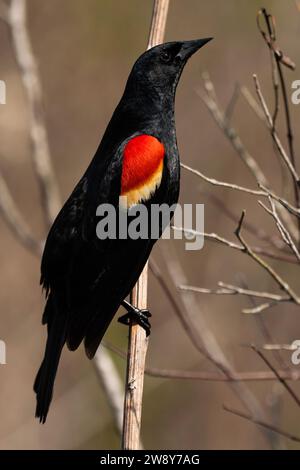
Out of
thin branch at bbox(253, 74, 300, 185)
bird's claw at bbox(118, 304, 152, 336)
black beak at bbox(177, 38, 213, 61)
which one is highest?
black beak at bbox(177, 38, 213, 61)

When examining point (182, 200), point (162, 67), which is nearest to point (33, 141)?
point (162, 67)

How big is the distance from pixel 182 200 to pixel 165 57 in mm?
2125

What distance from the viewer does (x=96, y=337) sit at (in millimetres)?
3219

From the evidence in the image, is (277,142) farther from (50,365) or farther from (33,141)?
(33,141)

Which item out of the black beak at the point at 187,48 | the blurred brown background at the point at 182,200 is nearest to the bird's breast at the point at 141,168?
A: the black beak at the point at 187,48

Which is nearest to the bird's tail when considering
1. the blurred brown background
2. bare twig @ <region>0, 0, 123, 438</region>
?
bare twig @ <region>0, 0, 123, 438</region>

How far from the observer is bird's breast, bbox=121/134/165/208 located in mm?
3227

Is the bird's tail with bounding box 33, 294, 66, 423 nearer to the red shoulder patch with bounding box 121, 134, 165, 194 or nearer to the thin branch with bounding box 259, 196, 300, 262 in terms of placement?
the red shoulder patch with bounding box 121, 134, 165, 194

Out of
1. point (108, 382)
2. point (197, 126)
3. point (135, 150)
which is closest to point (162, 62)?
point (135, 150)

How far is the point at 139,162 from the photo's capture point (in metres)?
3.21

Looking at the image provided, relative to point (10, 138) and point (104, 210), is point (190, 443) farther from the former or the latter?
point (104, 210)

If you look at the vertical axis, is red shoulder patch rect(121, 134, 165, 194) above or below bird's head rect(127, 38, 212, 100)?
below

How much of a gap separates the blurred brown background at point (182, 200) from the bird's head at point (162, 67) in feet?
6.37

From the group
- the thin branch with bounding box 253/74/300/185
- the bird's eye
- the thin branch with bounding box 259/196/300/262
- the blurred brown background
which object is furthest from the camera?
the blurred brown background
